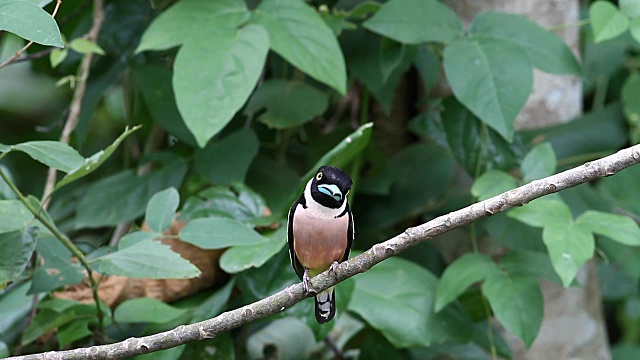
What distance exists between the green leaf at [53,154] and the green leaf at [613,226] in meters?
1.18

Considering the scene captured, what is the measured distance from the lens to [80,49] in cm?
219

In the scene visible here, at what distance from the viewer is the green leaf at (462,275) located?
210 cm

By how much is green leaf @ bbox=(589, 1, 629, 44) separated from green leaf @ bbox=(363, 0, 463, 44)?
359 mm

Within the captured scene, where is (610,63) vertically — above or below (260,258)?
below

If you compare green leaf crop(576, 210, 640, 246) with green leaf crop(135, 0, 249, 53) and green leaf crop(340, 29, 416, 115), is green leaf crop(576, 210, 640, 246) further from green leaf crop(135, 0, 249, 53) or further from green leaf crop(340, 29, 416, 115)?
green leaf crop(135, 0, 249, 53)

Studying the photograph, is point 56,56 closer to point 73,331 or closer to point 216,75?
point 216,75

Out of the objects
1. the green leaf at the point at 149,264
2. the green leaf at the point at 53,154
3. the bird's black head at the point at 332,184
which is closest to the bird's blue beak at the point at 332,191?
the bird's black head at the point at 332,184

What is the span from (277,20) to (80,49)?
0.53m

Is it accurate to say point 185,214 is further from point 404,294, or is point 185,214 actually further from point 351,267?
point 351,267

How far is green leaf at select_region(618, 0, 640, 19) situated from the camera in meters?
2.20

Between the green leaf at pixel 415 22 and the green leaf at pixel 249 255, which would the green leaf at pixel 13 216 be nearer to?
the green leaf at pixel 249 255

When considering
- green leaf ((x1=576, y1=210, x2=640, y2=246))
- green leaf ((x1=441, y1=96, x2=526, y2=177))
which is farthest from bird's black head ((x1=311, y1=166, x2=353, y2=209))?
green leaf ((x1=441, y1=96, x2=526, y2=177))

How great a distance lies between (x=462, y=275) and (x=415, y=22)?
27.1 inches

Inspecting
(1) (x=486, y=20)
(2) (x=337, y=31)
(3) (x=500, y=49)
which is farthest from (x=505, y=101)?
(2) (x=337, y=31)
